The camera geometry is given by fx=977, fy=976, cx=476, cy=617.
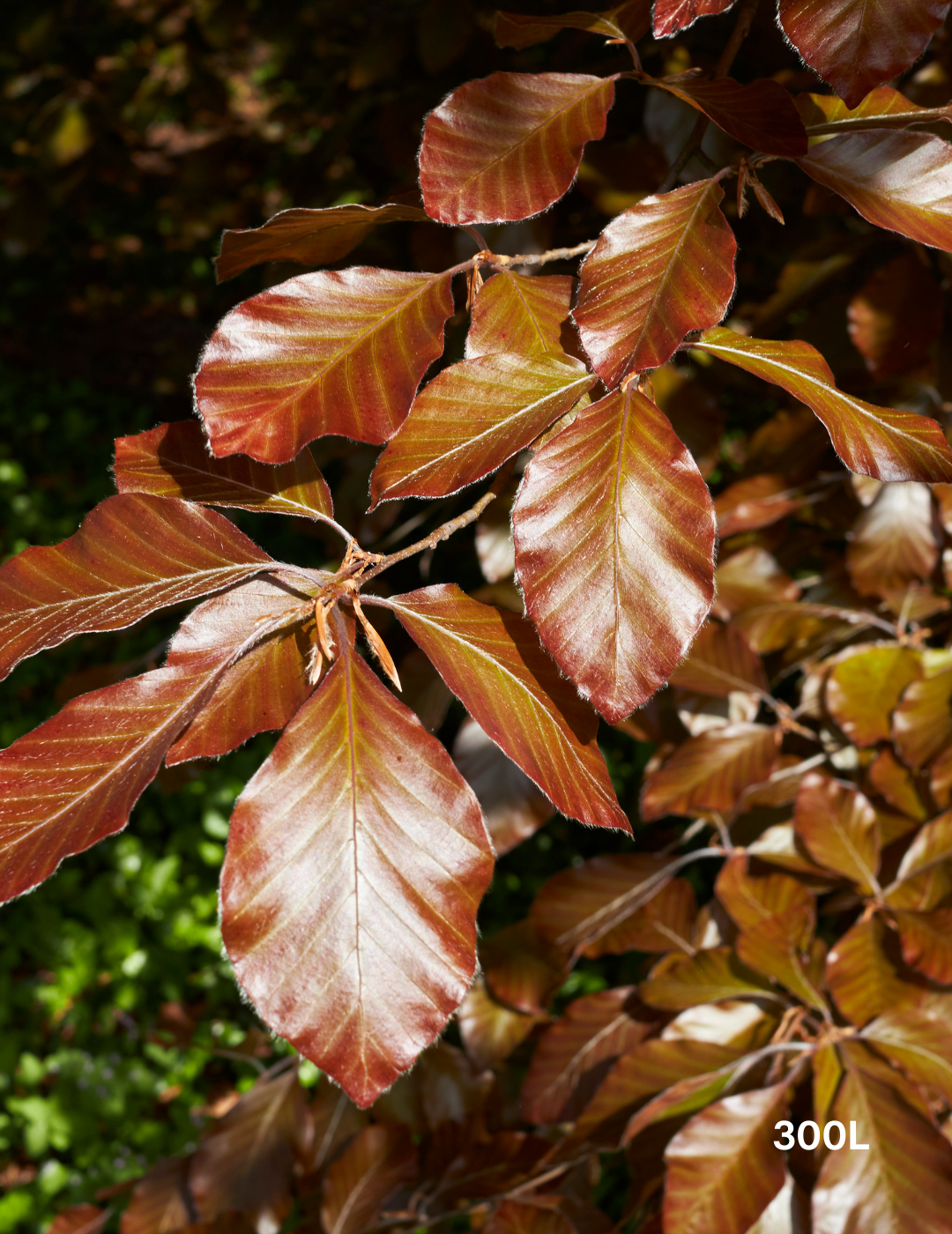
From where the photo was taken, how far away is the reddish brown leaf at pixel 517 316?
2.19 ft

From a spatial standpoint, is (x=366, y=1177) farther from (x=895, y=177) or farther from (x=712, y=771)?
(x=895, y=177)

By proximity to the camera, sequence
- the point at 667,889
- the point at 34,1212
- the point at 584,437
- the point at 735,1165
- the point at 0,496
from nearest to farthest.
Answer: the point at 584,437 → the point at 735,1165 → the point at 667,889 → the point at 34,1212 → the point at 0,496

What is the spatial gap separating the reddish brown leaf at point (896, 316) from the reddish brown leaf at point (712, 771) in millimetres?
480

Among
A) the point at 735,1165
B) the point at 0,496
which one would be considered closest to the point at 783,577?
the point at 735,1165

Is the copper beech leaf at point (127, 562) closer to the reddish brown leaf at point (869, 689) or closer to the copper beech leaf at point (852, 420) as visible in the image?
the copper beech leaf at point (852, 420)

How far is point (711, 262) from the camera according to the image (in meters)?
0.60

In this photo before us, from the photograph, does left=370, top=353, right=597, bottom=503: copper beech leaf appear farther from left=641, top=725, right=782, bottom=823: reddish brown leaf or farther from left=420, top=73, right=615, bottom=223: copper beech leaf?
left=641, top=725, right=782, bottom=823: reddish brown leaf

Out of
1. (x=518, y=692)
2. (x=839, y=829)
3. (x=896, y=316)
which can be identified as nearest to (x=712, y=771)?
(x=839, y=829)

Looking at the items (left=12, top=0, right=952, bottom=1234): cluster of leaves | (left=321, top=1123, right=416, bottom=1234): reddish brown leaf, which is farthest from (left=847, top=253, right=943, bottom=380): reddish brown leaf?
(left=321, top=1123, right=416, bottom=1234): reddish brown leaf

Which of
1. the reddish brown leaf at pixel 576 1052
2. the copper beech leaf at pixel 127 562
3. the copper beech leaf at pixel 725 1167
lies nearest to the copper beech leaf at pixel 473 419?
the copper beech leaf at pixel 127 562

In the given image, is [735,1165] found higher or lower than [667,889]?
higher

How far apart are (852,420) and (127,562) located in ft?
1.47

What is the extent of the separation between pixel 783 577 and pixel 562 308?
2.53ft

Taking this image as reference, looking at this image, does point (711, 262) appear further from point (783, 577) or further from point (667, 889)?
point (667, 889)
